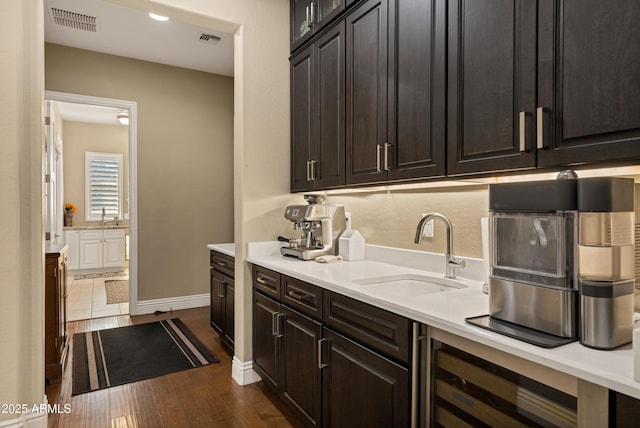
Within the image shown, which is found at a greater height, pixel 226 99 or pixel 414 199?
pixel 226 99

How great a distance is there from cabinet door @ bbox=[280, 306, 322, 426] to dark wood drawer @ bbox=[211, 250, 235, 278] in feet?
3.11

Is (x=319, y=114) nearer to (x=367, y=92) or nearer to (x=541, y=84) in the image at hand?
(x=367, y=92)

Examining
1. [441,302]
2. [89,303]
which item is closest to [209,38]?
[441,302]

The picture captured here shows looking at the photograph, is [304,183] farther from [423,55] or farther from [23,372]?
[23,372]

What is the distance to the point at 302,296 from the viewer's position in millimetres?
2004

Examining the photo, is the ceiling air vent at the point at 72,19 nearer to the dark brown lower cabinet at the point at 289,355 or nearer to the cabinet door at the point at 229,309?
the cabinet door at the point at 229,309

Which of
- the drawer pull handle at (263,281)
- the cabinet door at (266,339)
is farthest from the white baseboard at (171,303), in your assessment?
the drawer pull handle at (263,281)

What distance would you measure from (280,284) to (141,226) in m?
2.75

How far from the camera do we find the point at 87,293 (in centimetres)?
536

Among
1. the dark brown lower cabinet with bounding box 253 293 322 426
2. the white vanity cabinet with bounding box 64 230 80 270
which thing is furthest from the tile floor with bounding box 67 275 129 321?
the dark brown lower cabinet with bounding box 253 293 322 426

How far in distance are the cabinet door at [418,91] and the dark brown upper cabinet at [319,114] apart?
0.47 meters

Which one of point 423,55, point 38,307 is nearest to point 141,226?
point 38,307

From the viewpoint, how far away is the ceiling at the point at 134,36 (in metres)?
3.22

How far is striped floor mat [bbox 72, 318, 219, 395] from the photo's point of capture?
2.74 metres
